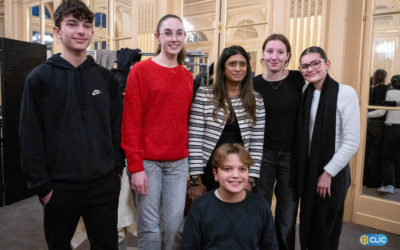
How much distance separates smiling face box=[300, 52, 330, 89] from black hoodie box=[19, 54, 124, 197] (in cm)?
112

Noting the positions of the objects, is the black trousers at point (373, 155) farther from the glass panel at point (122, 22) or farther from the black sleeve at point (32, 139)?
the glass panel at point (122, 22)

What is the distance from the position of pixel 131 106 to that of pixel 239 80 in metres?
0.60

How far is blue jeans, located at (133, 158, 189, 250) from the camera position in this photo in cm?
163

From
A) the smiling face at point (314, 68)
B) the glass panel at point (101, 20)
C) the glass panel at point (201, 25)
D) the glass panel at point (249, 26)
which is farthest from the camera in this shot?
the glass panel at point (101, 20)

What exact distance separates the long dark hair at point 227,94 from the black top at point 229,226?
1.50ft

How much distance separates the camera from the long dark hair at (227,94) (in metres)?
1.69

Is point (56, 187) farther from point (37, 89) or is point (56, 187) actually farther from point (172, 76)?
point (172, 76)

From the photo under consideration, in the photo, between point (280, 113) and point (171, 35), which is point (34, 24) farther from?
point (280, 113)

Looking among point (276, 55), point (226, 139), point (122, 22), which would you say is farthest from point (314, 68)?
point (122, 22)

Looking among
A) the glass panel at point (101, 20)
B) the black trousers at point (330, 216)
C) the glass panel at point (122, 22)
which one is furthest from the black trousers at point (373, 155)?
the glass panel at point (101, 20)

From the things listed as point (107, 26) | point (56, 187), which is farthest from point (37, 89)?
point (107, 26)

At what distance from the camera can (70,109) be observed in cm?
132

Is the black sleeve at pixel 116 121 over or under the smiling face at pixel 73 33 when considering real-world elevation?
under

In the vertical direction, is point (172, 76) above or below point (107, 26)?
below
